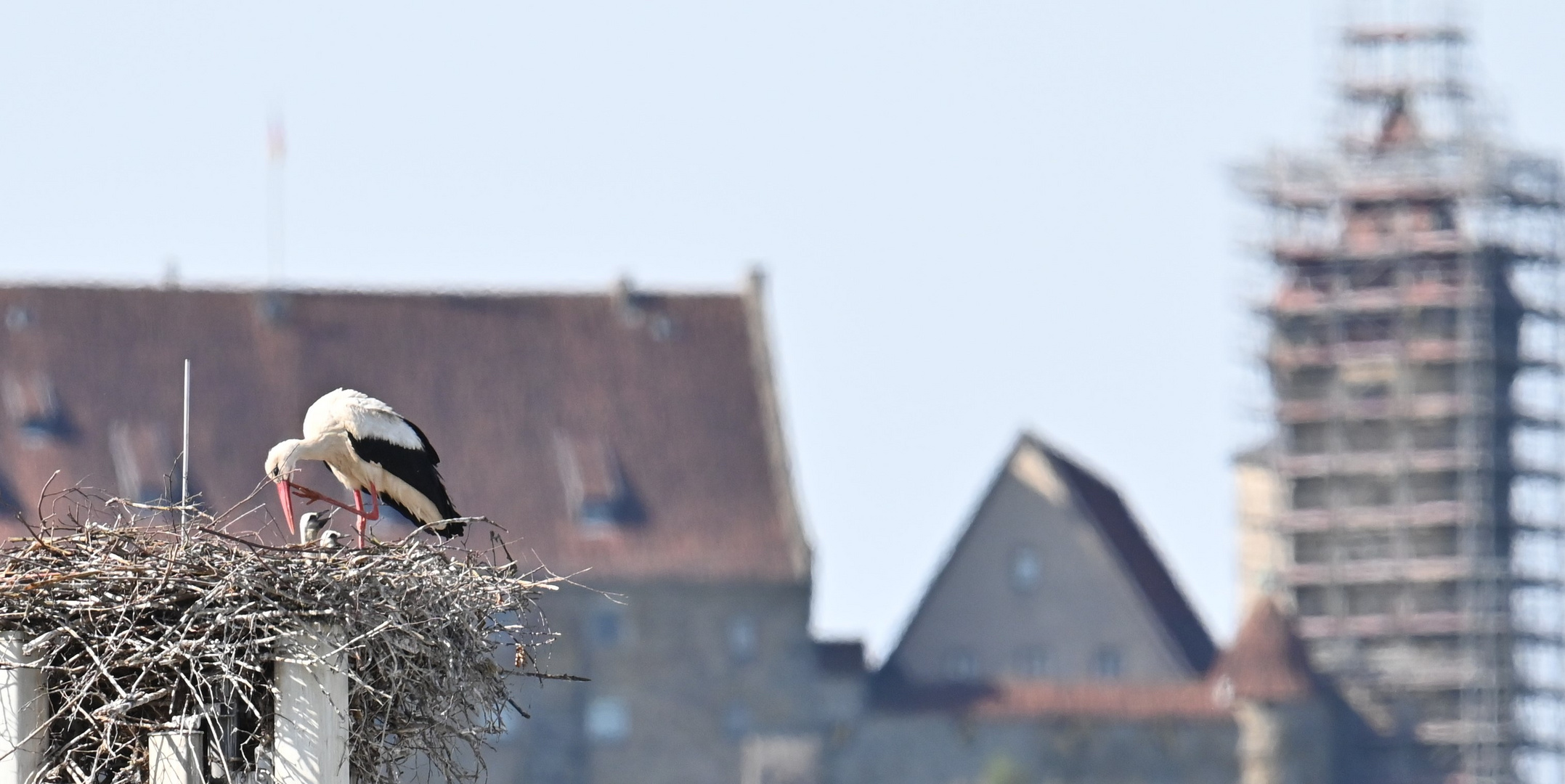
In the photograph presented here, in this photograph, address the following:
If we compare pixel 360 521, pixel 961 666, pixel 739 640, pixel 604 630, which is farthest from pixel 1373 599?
pixel 360 521

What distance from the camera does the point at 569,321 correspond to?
255ft

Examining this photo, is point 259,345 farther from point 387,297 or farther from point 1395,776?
point 1395,776

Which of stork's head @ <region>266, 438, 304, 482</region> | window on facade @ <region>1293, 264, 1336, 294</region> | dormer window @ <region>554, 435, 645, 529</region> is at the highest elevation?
window on facade @ <region>1293, 264, 1336, 294</region>

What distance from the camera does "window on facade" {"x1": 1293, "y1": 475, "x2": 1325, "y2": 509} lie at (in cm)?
8212

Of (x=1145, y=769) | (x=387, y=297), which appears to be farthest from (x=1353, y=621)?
(x=387, y=297)

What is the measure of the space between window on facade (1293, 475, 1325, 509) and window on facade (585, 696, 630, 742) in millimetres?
15976

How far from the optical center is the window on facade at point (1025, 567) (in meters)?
75.6

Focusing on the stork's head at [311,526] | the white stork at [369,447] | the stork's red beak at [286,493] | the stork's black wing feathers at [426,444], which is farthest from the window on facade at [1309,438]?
the stork's head at [311,526]

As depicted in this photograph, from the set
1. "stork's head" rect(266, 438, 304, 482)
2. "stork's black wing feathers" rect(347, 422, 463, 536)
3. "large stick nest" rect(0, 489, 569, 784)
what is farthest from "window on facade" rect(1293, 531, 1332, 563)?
"large stick nest" rect(0, 489, 569, 784)

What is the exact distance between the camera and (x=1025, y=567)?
248 ft

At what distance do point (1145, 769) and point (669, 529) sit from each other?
9740 millimetres

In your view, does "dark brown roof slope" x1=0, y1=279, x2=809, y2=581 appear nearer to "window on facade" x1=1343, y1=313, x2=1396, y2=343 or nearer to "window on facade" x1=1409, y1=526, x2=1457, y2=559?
"window on facade" x1=1343, y1=313, x2=1396, y2=343

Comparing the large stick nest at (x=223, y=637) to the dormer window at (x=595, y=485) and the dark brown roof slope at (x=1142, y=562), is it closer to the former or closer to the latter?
the dormer window at (x=595, y=485)

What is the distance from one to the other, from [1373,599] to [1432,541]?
1.66 m
